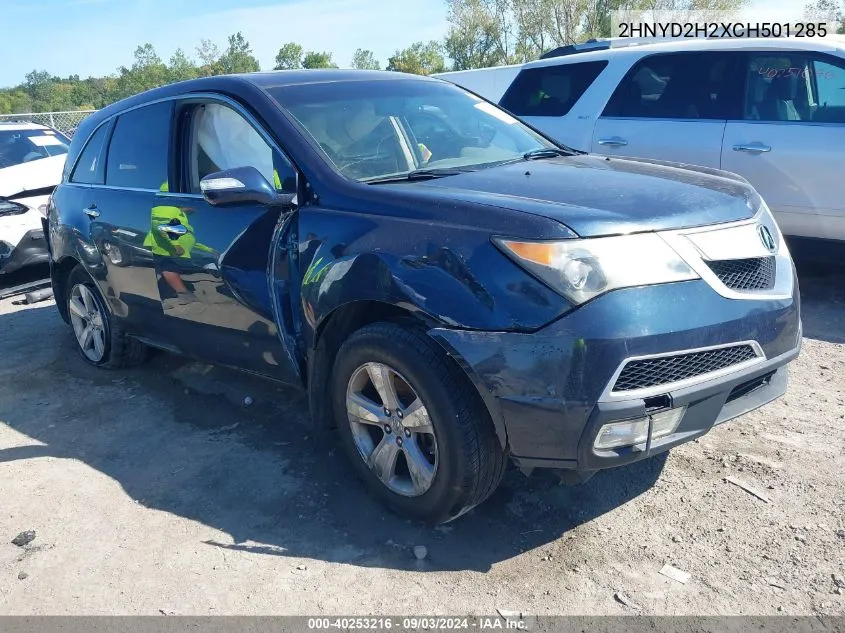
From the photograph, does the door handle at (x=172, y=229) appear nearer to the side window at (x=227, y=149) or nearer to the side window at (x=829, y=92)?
the side window at (x=227, y=149)

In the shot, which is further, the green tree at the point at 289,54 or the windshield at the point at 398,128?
the green tree at the point at 289,54

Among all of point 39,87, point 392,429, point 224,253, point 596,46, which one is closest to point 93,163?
point 224,253

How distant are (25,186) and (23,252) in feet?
2.78

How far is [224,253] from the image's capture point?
3.67 meters

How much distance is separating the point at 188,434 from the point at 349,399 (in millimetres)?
1420

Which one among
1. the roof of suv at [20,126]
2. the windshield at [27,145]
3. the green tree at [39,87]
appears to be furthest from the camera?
the green tree at [39,87]

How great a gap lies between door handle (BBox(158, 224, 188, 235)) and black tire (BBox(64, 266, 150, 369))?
1144 millimetres

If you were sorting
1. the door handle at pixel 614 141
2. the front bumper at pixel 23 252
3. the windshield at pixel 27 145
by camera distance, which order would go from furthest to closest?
the windshield at pixel 27 145
the front bumper at pixel 23 252
the door handle at pixel 614 141

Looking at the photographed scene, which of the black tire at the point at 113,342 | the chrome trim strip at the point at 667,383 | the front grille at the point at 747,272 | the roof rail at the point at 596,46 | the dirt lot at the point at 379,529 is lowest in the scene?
the dirt lot at the point at 379,529


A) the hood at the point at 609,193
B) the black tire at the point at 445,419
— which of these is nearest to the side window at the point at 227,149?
the hood at the point at 609,193

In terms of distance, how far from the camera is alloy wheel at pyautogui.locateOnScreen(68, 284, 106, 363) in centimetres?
518

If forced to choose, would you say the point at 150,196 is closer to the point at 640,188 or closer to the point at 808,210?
the point at 640,188

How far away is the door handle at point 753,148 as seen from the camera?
5600mm

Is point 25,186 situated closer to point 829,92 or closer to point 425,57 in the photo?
point 829,92
